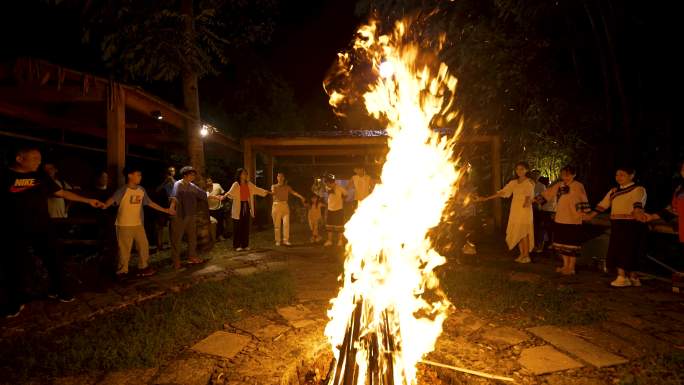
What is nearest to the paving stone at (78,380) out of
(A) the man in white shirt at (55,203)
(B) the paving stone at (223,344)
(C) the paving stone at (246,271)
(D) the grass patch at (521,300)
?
(B) the paving stone at (223,344)

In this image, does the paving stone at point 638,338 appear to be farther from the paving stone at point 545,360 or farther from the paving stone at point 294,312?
the paving stone at point 294,312

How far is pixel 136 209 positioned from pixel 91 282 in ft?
A: 4.44

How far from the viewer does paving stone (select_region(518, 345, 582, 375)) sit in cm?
336

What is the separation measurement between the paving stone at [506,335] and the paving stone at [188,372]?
9.45ft

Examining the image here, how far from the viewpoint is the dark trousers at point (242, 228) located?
30.6 ft

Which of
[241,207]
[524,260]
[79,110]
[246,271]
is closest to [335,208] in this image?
[241,207]

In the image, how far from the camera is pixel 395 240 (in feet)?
11.6

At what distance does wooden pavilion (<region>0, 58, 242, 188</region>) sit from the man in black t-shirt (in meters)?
1.83

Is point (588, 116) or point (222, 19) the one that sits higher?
point (222, 19)

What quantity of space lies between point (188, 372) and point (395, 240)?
87.4 inches

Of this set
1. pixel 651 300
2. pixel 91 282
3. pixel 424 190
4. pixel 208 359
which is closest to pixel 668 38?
pixel 651 300

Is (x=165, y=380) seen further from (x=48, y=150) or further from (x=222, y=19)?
(x=222, y=19)

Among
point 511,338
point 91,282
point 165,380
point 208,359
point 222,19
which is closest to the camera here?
point 165,380

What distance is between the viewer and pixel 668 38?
10.2 m
